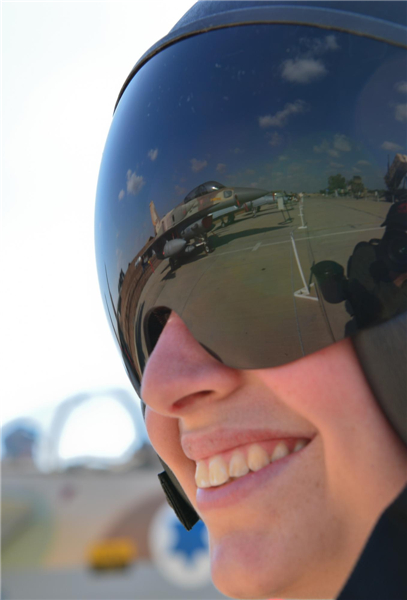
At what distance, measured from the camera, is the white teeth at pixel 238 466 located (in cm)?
134

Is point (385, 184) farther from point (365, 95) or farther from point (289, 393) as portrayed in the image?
point (289, 393)

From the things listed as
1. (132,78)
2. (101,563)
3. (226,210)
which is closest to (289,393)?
(226,210)

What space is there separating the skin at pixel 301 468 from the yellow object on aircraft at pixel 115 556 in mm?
11974

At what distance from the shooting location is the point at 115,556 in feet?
40.6

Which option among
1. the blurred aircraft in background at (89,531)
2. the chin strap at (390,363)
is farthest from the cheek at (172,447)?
the blurred aircraft in background at (89,531)

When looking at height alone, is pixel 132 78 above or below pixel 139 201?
above

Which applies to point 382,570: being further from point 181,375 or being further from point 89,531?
point 89,531

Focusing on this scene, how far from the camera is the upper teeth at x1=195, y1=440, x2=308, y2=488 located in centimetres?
129

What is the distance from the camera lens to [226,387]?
1.29m

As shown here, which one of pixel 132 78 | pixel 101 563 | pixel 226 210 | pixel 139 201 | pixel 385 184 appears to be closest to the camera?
pixel 385 184

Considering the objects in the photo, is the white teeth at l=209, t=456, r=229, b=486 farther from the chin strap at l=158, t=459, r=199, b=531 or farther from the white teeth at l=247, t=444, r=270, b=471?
the chin strap at l=158, t=459, r=199, b=531

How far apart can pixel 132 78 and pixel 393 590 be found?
1.55 m

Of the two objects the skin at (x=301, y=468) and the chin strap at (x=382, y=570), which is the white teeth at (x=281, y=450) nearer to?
the skin at (x=301, y=468)

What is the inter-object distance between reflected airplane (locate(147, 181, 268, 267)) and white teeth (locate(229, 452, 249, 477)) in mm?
479
